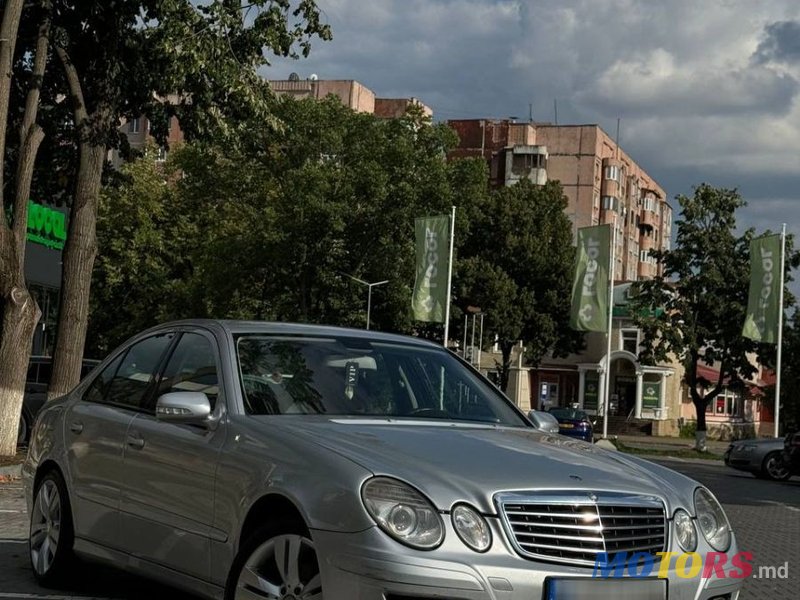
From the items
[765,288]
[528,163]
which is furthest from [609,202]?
[765,288]

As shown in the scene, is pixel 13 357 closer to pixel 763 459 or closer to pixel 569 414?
pixel 763 459

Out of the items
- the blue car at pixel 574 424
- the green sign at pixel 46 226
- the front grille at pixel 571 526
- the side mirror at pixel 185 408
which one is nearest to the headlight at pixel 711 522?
the front grille at pixel 571 526

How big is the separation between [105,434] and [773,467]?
22871mm

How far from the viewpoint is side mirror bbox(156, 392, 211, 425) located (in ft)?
17.5

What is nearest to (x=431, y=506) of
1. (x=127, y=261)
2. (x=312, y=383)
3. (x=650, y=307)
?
(x=312, y=383)

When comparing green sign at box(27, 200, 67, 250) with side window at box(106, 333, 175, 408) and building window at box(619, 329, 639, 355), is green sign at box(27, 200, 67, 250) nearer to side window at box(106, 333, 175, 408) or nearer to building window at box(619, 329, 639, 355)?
side window at box(106, 333, 175, 408)

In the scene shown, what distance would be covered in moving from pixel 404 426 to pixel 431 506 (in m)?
0.93

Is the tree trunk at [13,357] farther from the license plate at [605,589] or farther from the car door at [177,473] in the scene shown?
the license plate at [605,589]

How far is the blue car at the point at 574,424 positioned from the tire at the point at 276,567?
35.9 meters

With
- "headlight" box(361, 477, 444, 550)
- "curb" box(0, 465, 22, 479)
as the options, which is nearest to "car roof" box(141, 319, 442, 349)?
"headlight" box(361, 477, 444, 550)

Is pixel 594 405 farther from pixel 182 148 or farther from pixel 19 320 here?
pixel 19 320

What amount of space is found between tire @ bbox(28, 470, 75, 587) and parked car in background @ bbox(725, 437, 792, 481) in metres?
21.9

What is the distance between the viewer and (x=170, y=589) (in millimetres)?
6898

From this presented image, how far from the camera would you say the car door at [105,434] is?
20.2 ft
